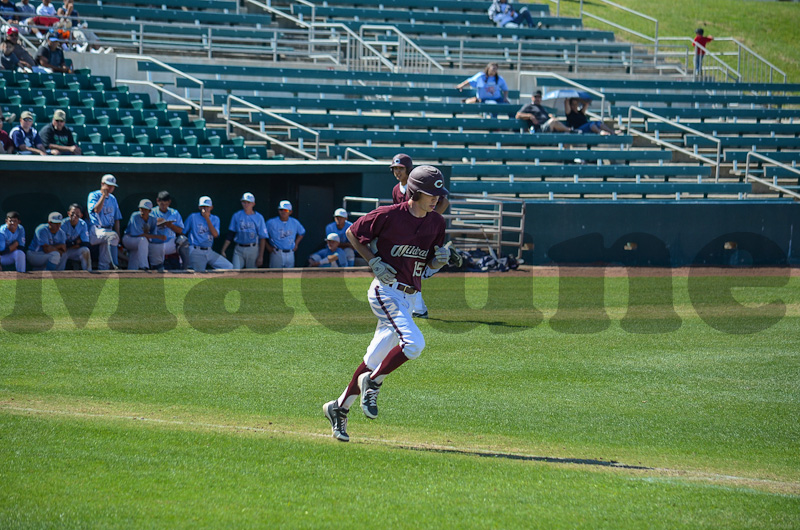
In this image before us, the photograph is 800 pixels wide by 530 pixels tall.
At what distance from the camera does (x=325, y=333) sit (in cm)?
1131

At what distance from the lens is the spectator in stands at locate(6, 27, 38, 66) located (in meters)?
19.3

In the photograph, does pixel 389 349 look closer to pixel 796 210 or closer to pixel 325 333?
pixel 325 333

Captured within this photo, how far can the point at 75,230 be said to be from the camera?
48.9 ft

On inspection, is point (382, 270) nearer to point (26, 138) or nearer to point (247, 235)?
point (247, 235)

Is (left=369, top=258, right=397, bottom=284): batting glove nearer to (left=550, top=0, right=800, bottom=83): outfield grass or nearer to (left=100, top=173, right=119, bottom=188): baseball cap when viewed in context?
(left=100, top=173, right=119, bottom=188): baseball cap

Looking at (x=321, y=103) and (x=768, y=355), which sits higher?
(x=321, y=103)

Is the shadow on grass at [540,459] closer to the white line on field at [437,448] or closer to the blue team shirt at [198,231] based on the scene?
the white line on field at [437,448]

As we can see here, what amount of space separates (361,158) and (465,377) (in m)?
11.8

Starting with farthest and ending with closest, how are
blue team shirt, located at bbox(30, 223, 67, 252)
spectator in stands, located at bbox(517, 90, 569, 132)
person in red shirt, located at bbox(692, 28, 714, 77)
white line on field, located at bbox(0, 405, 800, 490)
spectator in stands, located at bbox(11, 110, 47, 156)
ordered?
person in red shirt, located at bbox(692, 28, 714, 77)
spectator in stands, located at bbox(517, 90, 569, 132)
spectator in stands, located at bbox(11, 110, 47, 156)
blue team shirt, located at bbox(30, 223, 67, 252)
white line on field, located at bbox(0, 405, 800, 490)

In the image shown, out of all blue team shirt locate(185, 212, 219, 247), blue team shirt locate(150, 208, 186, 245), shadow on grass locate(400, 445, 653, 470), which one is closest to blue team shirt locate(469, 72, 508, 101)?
blue team shirt locate(185, 212, 219, 247)

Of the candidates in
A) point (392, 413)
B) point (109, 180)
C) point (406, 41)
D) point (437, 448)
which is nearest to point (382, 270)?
point (437, 448)

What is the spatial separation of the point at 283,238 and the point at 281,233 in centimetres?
11

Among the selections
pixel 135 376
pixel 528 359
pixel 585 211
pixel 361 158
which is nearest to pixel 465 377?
pixel 528 359

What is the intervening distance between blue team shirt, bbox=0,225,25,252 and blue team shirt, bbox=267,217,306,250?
4.30 meters
